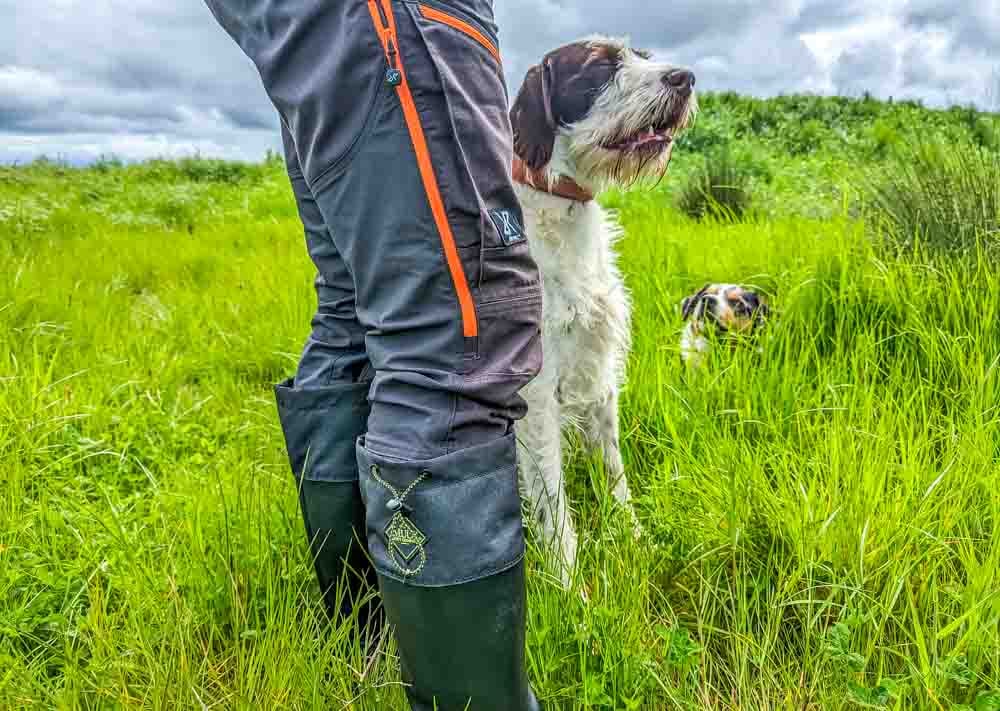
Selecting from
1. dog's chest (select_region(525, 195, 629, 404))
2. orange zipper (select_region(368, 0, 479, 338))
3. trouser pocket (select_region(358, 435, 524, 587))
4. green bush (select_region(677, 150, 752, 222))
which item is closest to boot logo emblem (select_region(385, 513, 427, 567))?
trouser pocket (select_region(358, 435, 524, 587))

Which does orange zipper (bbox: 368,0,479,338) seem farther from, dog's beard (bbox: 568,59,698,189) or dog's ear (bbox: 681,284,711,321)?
dog's ear (bbox: 681,284,711,321)

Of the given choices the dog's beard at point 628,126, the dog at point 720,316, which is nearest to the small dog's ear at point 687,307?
the dog at point 720,316

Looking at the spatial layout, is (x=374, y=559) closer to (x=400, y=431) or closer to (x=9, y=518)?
(x=400, y=431)

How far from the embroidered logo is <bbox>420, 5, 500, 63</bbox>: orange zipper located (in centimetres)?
26

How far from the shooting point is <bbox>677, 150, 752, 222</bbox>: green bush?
6277 mm

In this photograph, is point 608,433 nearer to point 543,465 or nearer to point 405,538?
point 543,465

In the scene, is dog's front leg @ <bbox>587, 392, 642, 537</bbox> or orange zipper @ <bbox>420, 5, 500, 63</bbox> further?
dog's front leg @ <bbox>587, 392, 642, 537</bbox>

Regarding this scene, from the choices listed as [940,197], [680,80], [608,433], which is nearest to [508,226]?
[608,433]

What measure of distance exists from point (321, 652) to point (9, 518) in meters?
1.18

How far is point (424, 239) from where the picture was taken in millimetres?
1125

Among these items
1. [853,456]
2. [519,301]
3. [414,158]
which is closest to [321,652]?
[519,301]

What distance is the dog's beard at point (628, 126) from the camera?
2.27 metres

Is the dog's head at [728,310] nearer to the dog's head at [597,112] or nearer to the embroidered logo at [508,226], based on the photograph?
the dog's head at [597,112]

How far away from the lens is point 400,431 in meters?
1.19
